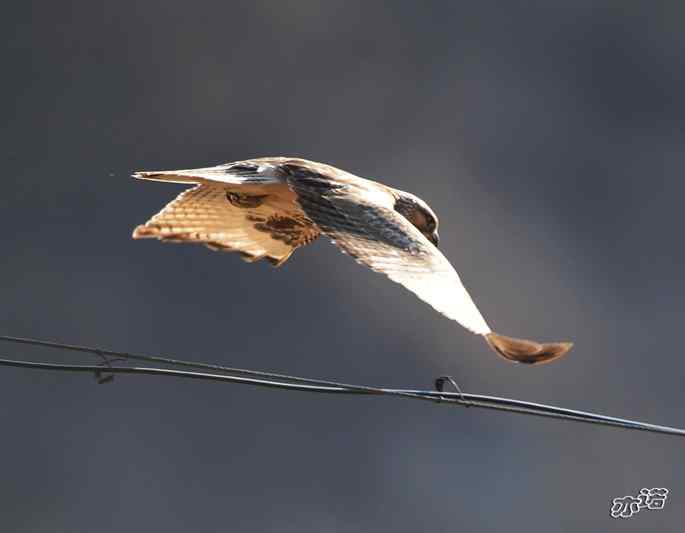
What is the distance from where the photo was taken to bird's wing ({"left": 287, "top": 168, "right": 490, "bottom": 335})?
2.42 meters

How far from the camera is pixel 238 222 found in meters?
3.34

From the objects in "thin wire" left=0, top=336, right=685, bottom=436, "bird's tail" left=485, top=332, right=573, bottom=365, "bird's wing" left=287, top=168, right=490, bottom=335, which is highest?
"bird's wing" left=287, top=168, right=490, bottom=335

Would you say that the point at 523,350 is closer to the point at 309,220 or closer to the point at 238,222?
the point at 309,220

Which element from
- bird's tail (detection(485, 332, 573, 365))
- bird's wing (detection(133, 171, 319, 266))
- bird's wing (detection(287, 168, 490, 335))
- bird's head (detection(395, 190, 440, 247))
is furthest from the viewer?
bird's head (detection(395, 190, 440, 247))

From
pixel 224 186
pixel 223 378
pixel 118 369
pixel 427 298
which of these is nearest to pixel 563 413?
pixel 427 298

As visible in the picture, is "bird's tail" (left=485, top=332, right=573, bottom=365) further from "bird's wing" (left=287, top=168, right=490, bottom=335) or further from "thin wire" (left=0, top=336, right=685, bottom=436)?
"bird's wing" (left=287, top=168, right=490, bottom=335)

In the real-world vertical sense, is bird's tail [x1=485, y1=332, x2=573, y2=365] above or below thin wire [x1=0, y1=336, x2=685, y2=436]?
above

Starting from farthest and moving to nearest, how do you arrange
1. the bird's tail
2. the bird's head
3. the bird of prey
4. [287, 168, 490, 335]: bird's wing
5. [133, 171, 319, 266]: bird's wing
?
1. the bird's head
2. [133, 171, 319, 266]: bird's wing
3. the bird of prey
4. [287, 168, 490, 335]: bird's wing
5. the bird's tail

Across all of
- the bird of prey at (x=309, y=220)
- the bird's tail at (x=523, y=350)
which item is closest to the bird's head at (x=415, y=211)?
the bird of prey at (x=309, y=220)

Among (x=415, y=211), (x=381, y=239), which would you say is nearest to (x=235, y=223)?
(x=415, y=211)

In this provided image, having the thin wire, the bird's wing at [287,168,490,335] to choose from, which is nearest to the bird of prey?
the bird's wing at [287,168,490,335]

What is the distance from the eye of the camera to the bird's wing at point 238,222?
3.16 meters

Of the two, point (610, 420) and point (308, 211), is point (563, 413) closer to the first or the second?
point (610, 420)

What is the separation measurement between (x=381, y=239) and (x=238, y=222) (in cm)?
74
